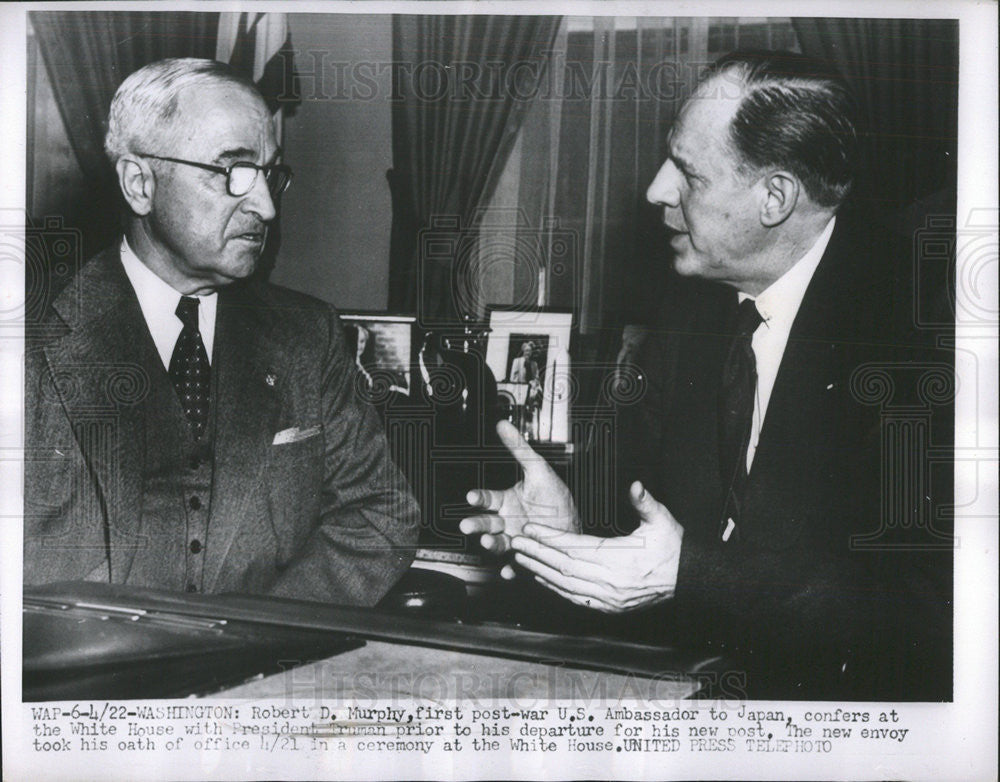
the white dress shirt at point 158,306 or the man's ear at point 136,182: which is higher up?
the man's ear at point 136,182

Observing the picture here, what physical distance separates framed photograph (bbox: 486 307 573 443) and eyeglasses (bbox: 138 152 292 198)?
0.66m

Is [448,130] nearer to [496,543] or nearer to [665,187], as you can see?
[665,187]

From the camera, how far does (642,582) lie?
2.54 meters

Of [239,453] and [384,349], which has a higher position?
[384,349]

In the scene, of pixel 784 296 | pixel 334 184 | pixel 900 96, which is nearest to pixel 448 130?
pixel 334 184

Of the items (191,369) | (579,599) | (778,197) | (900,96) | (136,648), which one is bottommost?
(136,648)

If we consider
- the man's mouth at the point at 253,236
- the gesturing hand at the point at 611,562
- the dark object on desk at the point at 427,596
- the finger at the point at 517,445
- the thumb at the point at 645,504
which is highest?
the man's mouth at the point at 253,236

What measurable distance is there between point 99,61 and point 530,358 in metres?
1.41

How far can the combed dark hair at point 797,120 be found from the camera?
252 centimetres

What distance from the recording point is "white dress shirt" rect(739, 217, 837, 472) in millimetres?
2555

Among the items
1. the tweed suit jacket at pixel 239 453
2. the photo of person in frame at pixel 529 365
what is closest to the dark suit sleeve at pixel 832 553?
the photo of person in frame at pixel 529 365

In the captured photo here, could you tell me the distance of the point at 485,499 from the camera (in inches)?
100

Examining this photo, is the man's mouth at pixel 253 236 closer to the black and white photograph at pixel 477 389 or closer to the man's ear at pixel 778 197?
the black and white photograph at pixel 477 389

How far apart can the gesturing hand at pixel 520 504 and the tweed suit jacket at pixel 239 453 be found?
0.63 ft
